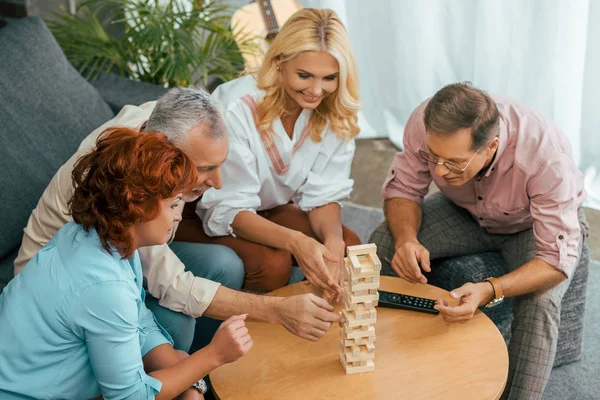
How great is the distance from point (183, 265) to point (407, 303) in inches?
25.9

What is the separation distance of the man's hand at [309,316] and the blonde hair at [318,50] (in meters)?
0.75

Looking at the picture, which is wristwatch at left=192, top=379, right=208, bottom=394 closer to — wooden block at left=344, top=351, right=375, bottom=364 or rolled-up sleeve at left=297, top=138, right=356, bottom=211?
wooden block at left=344, top=351, right=375, bottom=364

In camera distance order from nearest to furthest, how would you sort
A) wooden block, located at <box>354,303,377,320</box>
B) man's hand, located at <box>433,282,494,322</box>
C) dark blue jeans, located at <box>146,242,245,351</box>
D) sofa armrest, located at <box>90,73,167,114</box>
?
wooden block, located at <box>354,303,377,320</box> < man's hand, located at <box>433,282,494,322</box> < dark blue jeans, located at <box>146,242,245,351</box> < sofa armrest, located at <box>90,73,167,114</box>

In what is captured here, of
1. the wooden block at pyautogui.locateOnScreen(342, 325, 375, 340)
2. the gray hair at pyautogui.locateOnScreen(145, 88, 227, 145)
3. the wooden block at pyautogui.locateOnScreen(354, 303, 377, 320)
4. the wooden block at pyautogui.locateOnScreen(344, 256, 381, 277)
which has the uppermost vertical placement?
the gray hair at pyautogui.locateOnScreen(145, 88, 227, 145)

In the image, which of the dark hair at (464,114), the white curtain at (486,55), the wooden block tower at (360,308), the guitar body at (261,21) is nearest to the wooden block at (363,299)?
the wooden block tower at (360,308)

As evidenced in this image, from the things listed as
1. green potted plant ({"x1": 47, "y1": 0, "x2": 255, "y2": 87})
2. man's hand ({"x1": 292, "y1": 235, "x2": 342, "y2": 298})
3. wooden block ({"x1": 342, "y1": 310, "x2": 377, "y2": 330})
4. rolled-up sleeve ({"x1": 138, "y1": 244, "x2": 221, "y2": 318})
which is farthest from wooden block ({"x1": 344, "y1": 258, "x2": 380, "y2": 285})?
green potted plant ({"x1": 47, "y1": 0, "x2": 255, "y2": 87})

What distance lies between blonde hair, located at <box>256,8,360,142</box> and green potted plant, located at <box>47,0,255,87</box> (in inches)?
36.3

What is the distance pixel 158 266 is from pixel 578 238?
1.31 m

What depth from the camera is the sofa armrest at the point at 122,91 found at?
310cm

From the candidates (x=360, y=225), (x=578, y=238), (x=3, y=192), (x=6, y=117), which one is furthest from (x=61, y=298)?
(x=360, y=225)

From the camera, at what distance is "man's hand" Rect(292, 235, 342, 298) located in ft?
7.51

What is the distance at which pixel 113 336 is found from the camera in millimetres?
1725

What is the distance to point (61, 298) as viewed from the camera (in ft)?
5.60

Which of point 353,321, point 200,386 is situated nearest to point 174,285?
point 200,386
